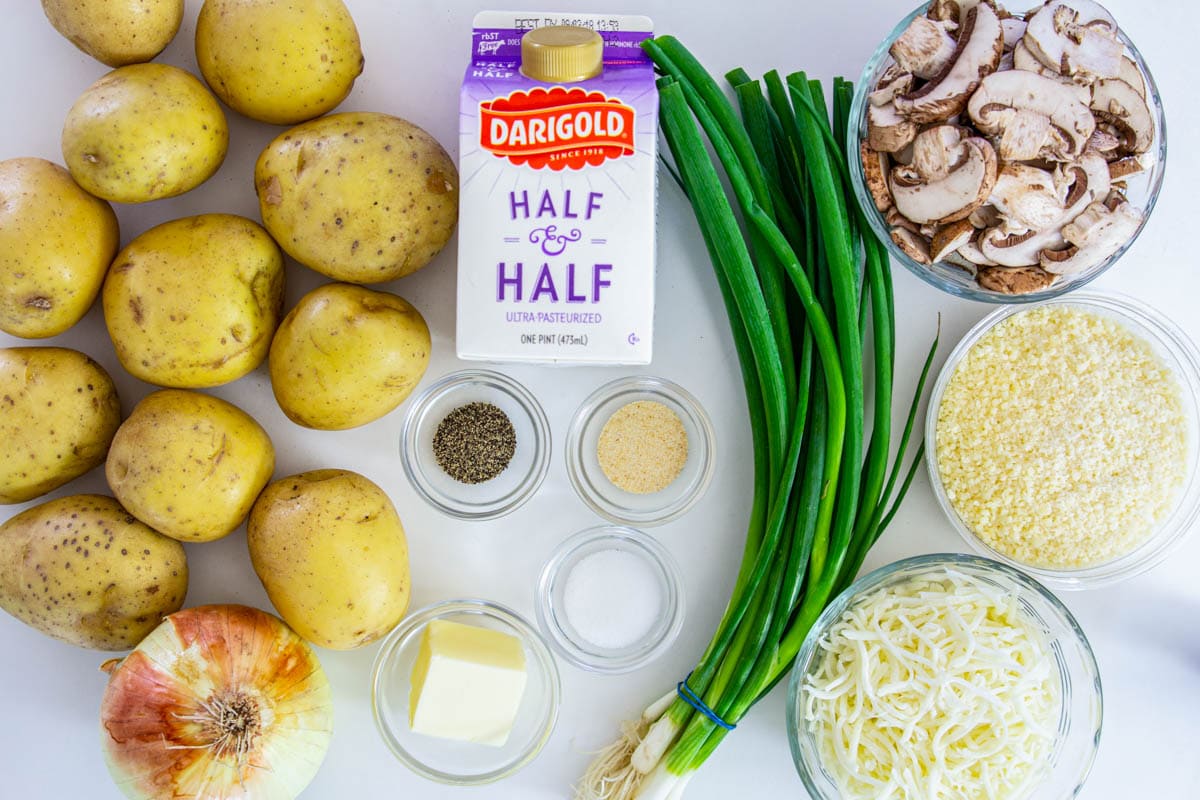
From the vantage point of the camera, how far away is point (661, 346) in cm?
120

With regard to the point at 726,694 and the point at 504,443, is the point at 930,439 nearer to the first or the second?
the point at 726,694

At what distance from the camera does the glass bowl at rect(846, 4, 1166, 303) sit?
103cm

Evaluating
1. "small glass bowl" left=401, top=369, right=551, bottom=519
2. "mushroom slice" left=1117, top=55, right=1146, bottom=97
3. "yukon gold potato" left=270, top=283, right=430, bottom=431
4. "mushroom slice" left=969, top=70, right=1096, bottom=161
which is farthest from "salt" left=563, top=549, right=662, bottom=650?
"mushroom slice" left=1117, top=55, right=1146, bottom=97

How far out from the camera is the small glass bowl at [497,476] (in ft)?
3.90

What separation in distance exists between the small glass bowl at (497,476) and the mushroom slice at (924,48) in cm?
62

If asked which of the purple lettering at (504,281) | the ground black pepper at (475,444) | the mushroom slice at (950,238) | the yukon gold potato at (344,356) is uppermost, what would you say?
the mushroom slice at (950,238)

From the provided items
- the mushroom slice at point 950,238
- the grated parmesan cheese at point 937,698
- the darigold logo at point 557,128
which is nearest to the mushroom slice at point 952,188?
the mushroom slice at point 950,238

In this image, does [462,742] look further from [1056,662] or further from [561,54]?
[561,54]

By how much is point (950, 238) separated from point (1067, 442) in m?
0.31

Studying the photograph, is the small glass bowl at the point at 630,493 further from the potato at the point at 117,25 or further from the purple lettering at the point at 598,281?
the potato at the point at 117,25

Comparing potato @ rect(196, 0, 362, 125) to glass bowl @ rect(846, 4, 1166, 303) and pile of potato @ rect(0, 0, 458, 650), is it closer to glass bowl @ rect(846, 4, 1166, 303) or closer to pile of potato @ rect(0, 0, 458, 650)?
pile of potato @ rect(0, 0, 458, 650)

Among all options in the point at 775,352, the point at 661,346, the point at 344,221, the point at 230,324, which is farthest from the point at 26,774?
the point at 775,352

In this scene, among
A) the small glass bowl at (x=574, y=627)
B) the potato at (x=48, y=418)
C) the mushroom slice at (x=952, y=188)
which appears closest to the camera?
the mushroom slice at (x=952, y=188)

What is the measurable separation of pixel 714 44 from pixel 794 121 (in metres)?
0.17
